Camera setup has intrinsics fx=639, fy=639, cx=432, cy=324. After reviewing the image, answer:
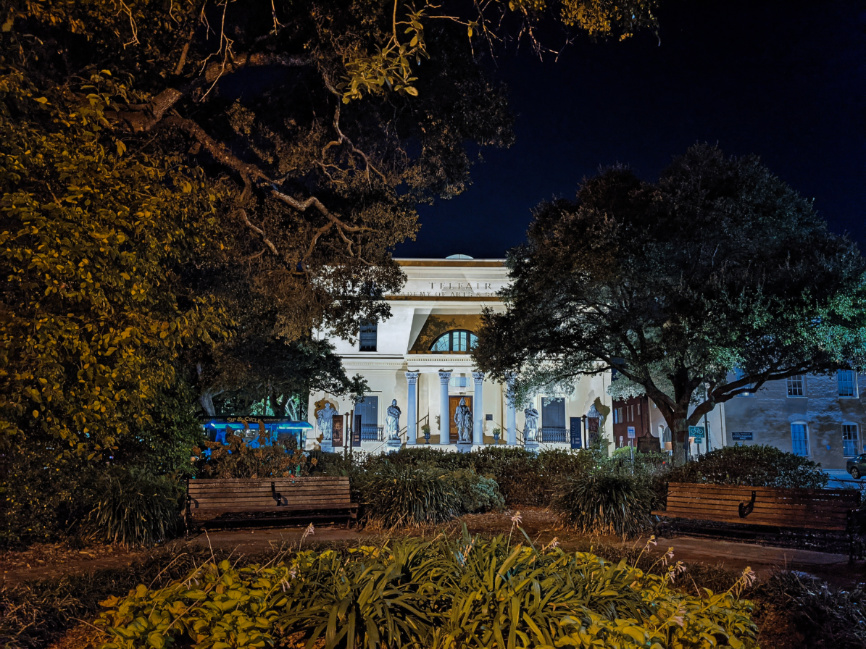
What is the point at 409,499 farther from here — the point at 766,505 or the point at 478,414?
the point at 478,414

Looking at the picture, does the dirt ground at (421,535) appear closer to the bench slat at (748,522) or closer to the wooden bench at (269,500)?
the wooden bench at (269,500)

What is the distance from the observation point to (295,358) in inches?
932

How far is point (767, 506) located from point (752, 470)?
12.5 feet

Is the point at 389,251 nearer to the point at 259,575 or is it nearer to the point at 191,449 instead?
the point at 191,449

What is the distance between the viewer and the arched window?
41062mm

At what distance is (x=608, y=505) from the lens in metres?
9.97

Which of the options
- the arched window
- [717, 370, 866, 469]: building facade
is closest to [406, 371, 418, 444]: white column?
the arched window

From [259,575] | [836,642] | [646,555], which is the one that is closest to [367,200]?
[646,555]

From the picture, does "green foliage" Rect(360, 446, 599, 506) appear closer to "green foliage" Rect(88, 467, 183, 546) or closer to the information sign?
"green foliage" Rect(88, 467, 183, 546)

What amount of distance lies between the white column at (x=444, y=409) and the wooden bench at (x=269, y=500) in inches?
1057

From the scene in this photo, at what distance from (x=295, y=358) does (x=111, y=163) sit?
17988 millimetres

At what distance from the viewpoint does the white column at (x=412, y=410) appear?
1516 inches

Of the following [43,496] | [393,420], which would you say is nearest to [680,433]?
[43,496]

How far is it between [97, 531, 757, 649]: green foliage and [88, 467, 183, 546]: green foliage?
5.06m
